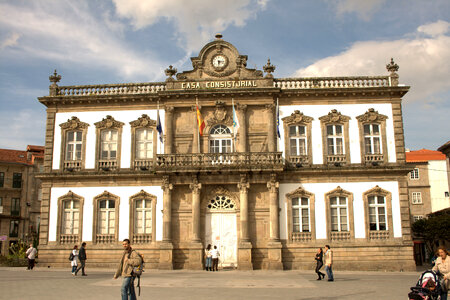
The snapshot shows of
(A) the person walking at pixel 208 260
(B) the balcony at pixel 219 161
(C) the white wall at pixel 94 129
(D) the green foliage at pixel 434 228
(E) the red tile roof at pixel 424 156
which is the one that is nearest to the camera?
(A) the person walking at pixel 208 260

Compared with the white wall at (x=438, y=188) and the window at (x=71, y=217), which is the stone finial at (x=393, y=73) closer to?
the window at (x=71, y=217)

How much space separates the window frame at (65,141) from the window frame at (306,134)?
42.3ft

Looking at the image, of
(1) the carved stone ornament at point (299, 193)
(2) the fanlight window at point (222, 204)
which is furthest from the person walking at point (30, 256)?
(1) the carved stone ornament at point (299, 193)

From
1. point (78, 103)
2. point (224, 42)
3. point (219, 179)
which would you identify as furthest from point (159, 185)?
point (224, 42)

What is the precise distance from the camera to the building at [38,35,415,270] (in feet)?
87.2

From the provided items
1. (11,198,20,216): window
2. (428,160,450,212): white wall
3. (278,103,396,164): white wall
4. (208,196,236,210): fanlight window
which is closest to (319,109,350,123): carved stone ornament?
(278,103,396,164): white wall

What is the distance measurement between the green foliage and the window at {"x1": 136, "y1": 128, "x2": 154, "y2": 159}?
23.0m

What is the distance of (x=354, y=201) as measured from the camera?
27.3 metres

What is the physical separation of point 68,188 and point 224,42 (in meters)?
13.7

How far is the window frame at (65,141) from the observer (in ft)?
94.3

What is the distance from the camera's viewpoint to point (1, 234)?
5169cm

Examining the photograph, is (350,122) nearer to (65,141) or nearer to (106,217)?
(106,217)

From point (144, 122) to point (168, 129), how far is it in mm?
1876

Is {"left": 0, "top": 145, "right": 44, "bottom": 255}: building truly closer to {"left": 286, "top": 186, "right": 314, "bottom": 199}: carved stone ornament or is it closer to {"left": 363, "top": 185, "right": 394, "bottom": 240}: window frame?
{"left": 286, "top": 186, "right": 314, "bottom": 199}: carved stone ornament
